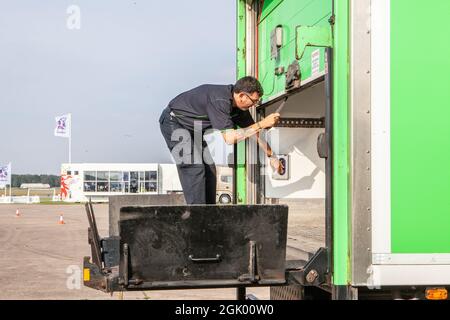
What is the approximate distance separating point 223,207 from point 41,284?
6.11m

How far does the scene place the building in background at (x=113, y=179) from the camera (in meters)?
34.6

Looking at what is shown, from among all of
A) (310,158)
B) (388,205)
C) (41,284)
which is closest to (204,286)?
(388,205)

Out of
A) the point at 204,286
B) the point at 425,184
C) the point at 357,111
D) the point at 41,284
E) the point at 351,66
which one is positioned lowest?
the point at 41,284

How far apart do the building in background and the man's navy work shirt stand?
30.7 metres

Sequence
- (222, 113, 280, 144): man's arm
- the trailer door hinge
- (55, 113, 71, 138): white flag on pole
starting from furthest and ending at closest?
(55, 113, 71, 138): white flag on pole < (222, 113, 280, 144): man's arm < the trailer door hinge

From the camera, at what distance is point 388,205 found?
256 centimetres

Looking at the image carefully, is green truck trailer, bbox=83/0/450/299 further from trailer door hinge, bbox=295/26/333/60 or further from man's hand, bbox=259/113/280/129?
man's hand, bbox=259/113/280/129

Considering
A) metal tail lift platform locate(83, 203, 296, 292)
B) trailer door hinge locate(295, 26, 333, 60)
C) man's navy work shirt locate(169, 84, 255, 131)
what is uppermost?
trailer door hinge locate(295, 26, 333, 60)

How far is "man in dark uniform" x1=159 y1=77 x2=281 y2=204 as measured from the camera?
3447 mm

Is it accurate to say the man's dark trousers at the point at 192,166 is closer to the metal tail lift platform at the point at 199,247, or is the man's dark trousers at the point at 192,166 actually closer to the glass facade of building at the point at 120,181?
the metal tail lift platform at the point at 199,247

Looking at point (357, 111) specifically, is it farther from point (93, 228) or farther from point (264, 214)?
point (93, 228)

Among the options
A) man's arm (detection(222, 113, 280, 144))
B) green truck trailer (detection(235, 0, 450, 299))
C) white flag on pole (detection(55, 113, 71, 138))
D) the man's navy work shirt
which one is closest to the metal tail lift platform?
green truck trailer (detection(235, 0, 450, 299))

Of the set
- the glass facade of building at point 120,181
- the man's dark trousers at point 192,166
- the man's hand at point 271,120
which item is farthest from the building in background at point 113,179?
the man's hand at point 271,120

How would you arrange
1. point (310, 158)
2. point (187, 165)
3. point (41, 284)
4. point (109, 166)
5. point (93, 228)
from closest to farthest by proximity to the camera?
point (93, 228) → point (187, 165) → point (310, 158) → point (41, 284) → point (109, 166)
